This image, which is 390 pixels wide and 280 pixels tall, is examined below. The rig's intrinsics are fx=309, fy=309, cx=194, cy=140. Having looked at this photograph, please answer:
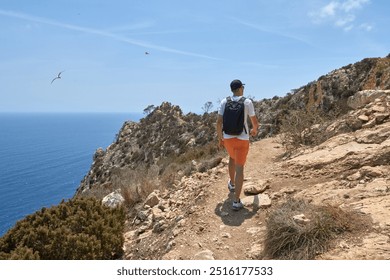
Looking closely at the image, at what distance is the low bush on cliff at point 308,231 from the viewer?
12.0ft

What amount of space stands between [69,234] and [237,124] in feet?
11.2

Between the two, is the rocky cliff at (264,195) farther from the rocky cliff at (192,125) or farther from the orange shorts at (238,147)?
the rocky cliff at (192,125)

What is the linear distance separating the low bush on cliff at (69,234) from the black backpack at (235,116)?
2860mm

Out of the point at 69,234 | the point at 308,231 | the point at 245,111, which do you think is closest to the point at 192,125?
the point at 245,111

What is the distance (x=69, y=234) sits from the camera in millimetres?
5254

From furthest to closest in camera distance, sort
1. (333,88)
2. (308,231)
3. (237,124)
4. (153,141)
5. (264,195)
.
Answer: (153,141), (333,88), (264,195), (237,124), (308,231)

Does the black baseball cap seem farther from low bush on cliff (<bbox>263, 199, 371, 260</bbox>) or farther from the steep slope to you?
low bush on cliff (<bbox>263, 199, 371, 260</bbox>)

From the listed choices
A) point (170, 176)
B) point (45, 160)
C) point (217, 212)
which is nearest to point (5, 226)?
point (170, 176)

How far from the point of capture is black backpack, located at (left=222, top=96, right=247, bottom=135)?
17.2ft

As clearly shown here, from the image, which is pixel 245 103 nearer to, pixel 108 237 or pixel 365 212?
pixel 365 212

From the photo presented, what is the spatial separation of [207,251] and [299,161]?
3682mm

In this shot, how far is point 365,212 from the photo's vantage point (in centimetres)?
408

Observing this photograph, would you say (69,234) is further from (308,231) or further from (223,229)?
(308,231)

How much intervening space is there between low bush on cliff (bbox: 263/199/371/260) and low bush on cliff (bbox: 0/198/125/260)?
2929 millimetres
